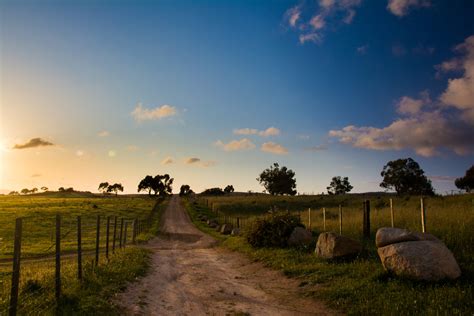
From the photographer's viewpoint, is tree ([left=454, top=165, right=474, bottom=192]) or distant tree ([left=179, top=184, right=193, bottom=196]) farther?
distant tree ([left=179, top=184, right=193, bottom=196])

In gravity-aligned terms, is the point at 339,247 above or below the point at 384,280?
above

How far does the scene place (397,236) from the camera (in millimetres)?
13227

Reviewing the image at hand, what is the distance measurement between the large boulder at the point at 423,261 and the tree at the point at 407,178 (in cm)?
9730

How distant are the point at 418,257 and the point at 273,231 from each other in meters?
11.9

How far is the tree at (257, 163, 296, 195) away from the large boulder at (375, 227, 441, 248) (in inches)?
4619

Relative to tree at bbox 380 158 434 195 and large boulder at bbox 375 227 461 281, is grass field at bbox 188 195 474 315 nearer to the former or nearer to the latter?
large boulder at bbox 375 227 461 281

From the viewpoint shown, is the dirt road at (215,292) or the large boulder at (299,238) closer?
the dirt road at (215,292)

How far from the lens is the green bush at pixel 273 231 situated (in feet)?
74.9

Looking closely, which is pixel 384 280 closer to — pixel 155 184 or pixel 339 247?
pixel 339 247

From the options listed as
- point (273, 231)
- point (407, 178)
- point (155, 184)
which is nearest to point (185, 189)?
point (155, 184)

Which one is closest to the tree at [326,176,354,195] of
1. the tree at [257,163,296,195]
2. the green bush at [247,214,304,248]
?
the tree at [257,163,296,195]

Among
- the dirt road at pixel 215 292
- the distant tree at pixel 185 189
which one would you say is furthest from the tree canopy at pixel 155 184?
the dirt road at pixel 215 292

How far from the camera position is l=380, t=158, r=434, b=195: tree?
101m

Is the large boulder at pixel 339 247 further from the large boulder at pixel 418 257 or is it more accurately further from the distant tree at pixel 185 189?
the distant tree at pixel 185 189
